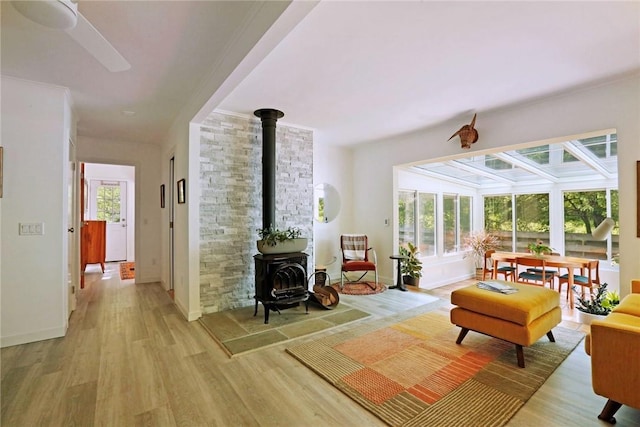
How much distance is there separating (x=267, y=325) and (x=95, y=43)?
110 inches

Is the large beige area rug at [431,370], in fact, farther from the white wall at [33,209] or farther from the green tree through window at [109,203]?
the green tree through window at [109,203]

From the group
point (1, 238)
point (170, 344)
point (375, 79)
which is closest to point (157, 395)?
point (170, 344)

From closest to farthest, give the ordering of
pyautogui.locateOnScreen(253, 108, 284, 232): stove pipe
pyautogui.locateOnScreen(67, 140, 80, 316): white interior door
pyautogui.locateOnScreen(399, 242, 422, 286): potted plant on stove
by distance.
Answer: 1. pyautogui.locateOnScreen(67, 140, 80, 316): white interior door
2. pyautogui.locateOnScreen(253, 108, 284, 232): stove pipe
3. pyautogui.locateOnScreen(399, 242, 422, 286): potted plant on stove

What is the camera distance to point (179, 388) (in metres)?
2.12

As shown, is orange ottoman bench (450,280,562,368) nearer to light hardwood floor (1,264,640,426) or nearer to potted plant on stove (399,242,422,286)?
light hardwood floor (1,264,640,426)

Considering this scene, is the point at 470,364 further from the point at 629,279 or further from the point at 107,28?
the point at 107,28

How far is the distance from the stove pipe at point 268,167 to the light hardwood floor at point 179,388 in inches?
57.6

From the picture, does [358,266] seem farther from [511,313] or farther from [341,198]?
[511,313]

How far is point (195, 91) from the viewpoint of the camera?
10.2 ft

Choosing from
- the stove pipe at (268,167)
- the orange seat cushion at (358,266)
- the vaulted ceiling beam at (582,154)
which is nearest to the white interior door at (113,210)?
the stove pipe at (268,167)

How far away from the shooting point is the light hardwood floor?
71.4 inches

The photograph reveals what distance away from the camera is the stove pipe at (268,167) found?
3705mm

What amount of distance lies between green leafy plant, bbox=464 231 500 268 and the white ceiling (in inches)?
170

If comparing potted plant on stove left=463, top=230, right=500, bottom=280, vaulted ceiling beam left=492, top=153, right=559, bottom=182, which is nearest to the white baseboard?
vaulted ceiling beam left=492, top=153, right=559, bottom=182
